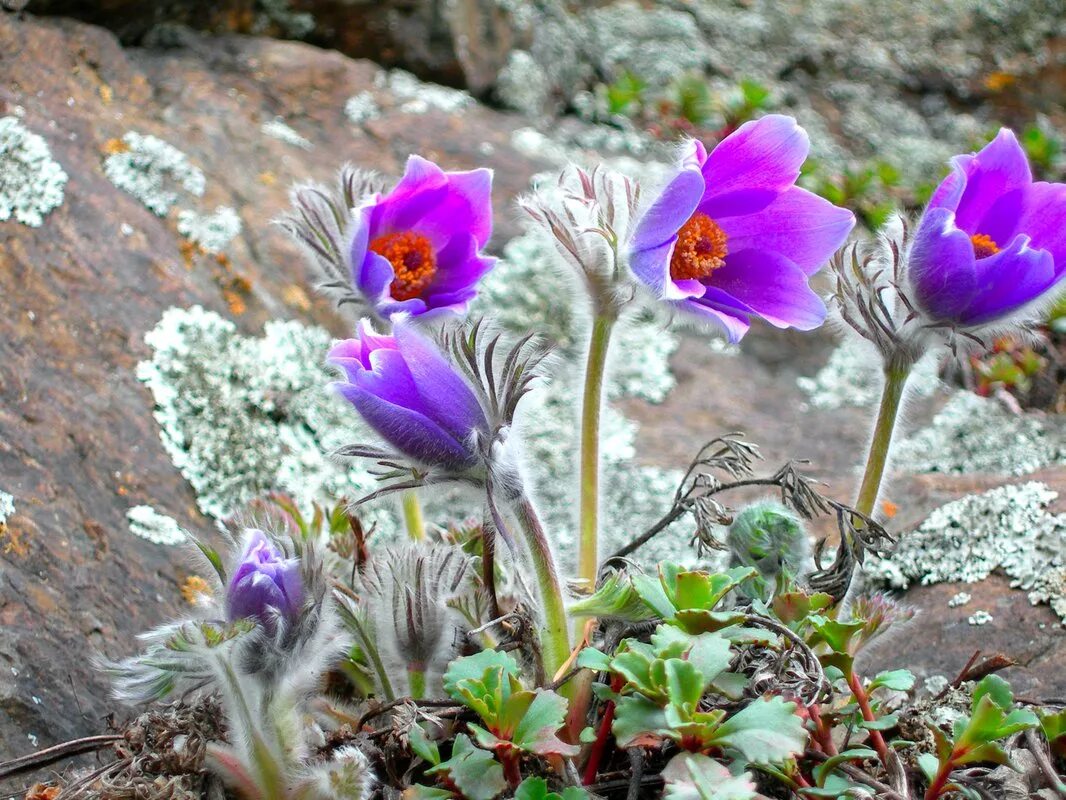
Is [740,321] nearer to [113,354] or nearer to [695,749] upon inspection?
[695,749]

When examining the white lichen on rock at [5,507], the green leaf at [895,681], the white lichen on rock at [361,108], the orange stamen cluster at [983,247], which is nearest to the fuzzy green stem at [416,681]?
the green leaf at [895,681]

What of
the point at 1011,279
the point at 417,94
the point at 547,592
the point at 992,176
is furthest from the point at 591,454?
the point at 417,94

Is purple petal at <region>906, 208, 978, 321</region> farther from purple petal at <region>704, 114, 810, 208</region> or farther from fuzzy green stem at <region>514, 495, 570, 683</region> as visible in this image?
fuzzy green stem at <region>514, 495, 570, 683</region>

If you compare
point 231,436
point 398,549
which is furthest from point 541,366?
point 231,436

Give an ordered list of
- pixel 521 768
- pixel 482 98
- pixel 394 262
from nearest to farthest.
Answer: pixel 521 768 → pixel 394 262 → pixel 482 98

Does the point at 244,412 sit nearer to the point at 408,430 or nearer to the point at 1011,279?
the point at 408,430

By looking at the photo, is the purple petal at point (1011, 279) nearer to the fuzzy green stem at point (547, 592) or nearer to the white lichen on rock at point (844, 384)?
the fuzzy green stem at point (547, 592)
